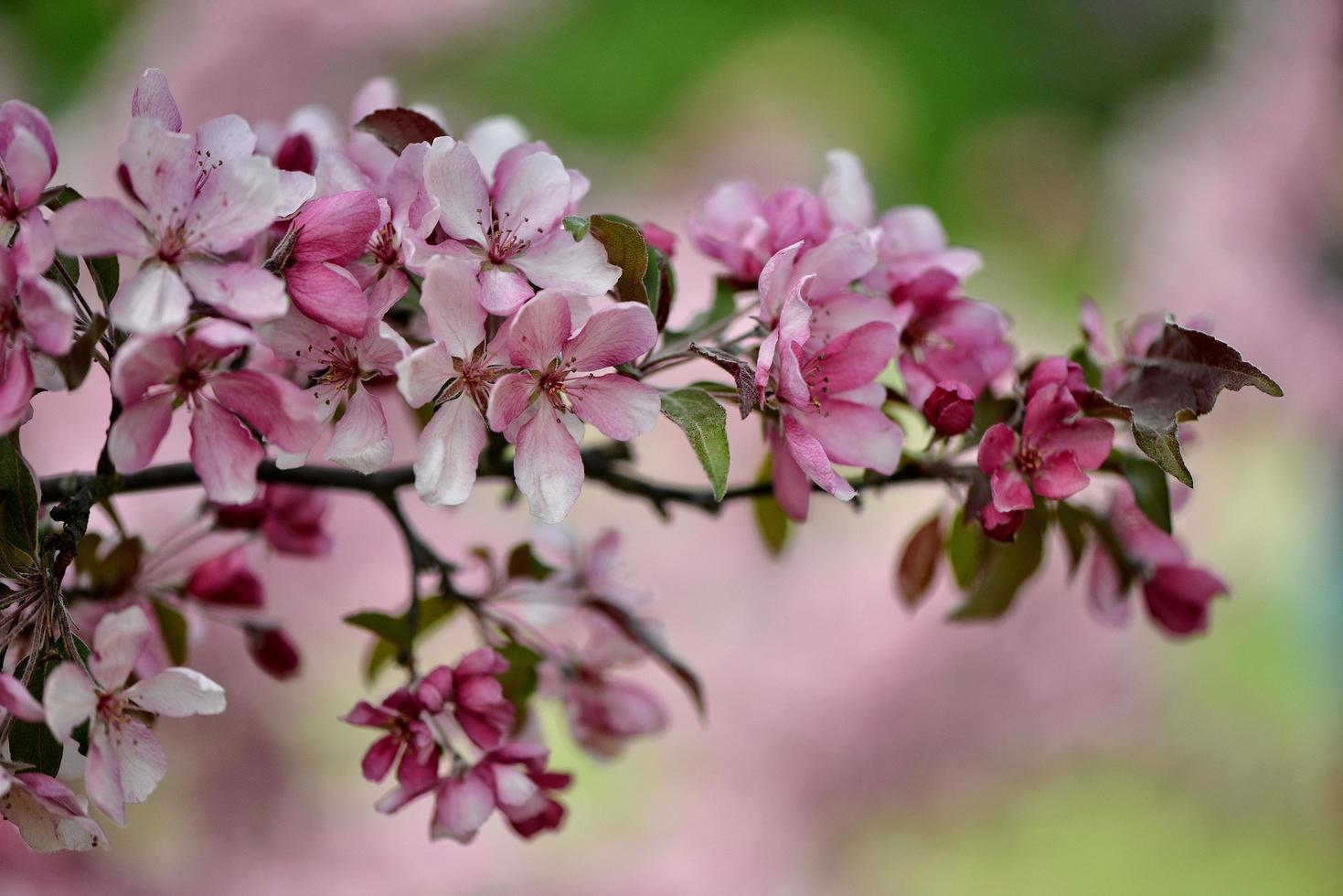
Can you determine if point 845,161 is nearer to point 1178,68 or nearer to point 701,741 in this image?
point 701,741

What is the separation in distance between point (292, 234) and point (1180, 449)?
302 mm

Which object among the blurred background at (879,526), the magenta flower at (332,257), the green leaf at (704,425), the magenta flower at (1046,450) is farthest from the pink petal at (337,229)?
the blurred background at (879,526)

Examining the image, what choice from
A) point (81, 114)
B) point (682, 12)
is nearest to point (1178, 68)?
point (682, 12)

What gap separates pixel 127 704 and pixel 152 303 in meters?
0.13

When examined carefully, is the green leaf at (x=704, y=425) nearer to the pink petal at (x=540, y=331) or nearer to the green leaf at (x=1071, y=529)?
the pink petal at (x=540, y=331)

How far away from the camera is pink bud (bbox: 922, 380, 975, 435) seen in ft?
1.34

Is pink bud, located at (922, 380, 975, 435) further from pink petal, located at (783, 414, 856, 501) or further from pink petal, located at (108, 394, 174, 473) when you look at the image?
pink petal, located at (108, 394, 174, 473)

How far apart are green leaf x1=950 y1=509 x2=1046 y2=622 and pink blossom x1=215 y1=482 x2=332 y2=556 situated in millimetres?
312

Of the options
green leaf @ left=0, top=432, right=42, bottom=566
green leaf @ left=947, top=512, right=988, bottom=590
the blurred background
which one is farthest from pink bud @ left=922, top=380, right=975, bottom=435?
the blurred background

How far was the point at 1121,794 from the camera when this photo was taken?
188 centimetres

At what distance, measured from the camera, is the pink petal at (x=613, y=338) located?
0.36 meters

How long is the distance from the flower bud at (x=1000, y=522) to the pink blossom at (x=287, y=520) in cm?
32

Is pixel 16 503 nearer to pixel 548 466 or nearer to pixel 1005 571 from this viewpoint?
pixel 548 466

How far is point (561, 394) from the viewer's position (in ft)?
1.23
